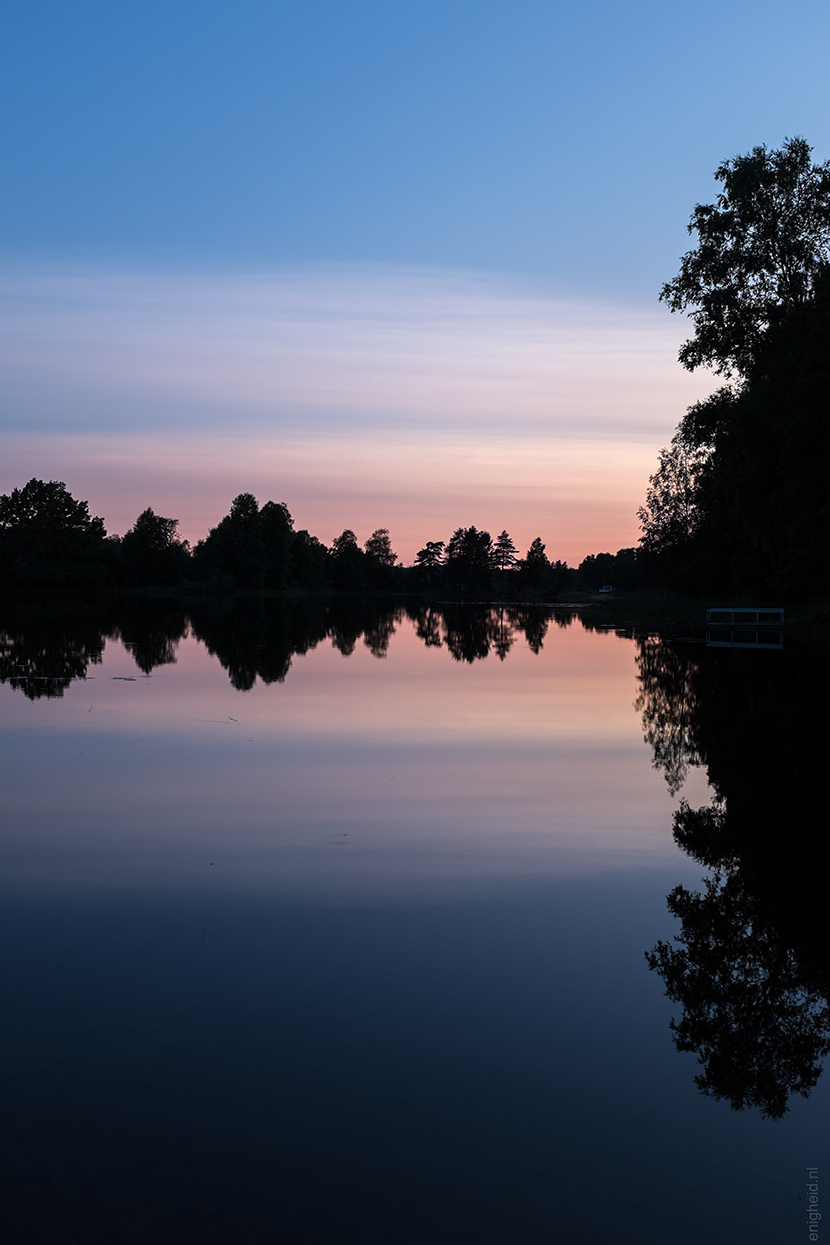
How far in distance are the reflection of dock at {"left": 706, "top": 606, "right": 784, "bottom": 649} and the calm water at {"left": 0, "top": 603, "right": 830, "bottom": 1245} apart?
25921 mm

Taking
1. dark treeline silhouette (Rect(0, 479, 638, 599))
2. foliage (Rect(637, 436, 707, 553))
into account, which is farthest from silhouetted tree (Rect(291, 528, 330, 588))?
foliage (Rect(637, 436, 707, 553))

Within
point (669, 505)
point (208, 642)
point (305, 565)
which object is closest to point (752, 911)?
point (208, 642)

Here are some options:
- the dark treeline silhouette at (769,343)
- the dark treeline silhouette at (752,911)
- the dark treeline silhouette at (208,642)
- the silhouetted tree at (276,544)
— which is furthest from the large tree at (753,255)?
the silhouetted tree at (276,544)

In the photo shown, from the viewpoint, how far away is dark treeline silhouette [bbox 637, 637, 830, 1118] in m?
5.70

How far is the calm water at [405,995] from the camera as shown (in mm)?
4289

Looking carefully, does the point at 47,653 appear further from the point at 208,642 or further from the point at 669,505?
the point at 669,505

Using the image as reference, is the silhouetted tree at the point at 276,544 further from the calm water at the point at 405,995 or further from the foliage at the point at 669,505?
the calm water at the point at 405,995

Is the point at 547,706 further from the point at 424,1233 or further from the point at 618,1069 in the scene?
the point at 424,1233

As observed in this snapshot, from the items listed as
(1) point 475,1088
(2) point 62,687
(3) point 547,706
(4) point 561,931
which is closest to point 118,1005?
(1) point 475,1088

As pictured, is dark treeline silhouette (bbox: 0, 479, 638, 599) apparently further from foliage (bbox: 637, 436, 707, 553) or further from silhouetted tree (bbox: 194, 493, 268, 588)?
foliage (bbox: 637, 436, 707, 553)

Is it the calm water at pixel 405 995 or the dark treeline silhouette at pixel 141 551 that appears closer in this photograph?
the calm water at pixel 405 995

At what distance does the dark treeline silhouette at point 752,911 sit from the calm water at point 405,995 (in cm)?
3

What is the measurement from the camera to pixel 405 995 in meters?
6.17

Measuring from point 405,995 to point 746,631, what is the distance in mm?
46440
